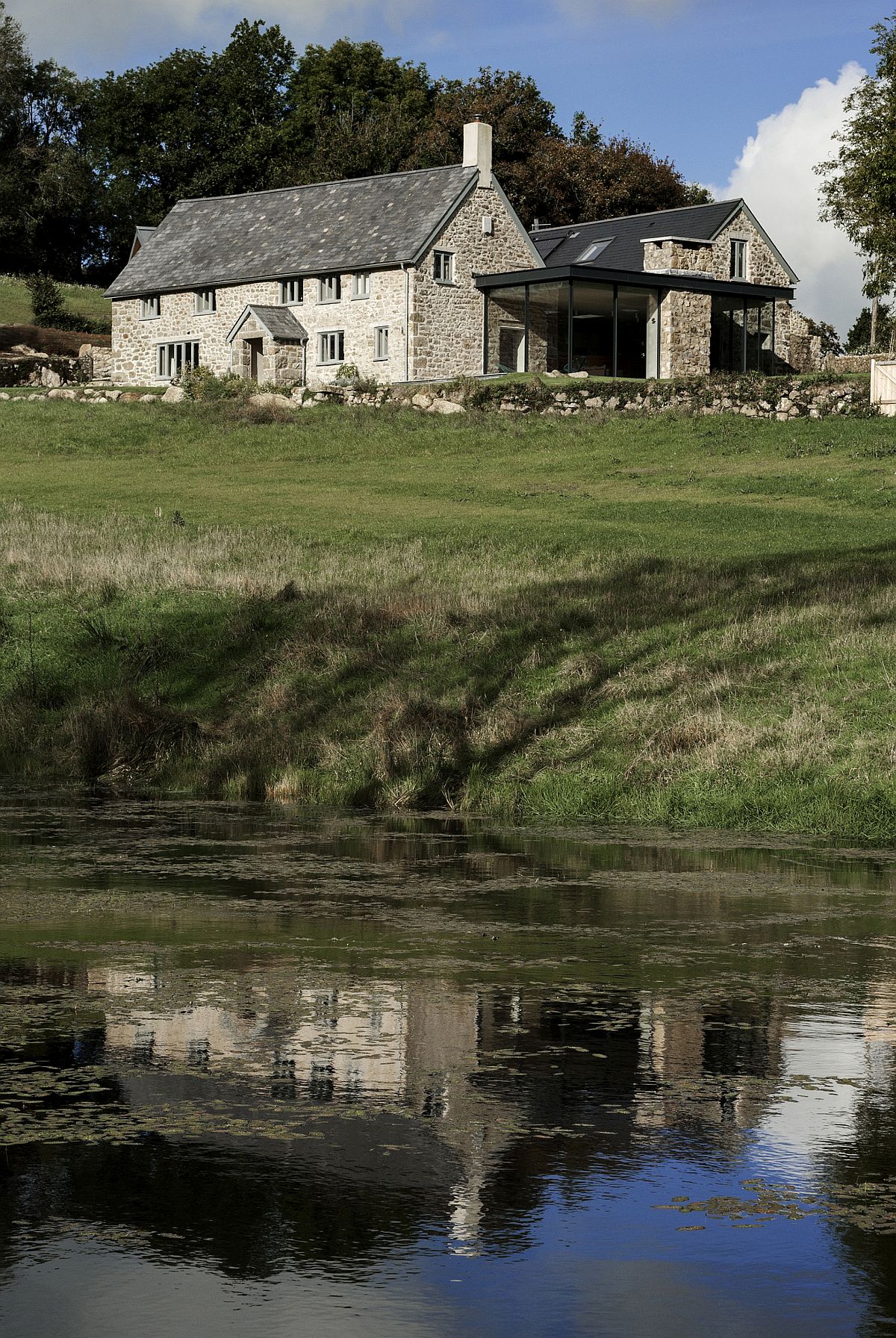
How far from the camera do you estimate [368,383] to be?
54.1m

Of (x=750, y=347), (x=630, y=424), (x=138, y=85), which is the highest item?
(x=138, y=85)

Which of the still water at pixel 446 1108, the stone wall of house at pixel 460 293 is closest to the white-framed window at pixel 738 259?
the stone wall of house at pixel 460 293

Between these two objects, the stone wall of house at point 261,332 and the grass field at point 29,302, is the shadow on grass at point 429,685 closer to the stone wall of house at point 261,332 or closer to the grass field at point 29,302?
the stone wall of house at point 261,332

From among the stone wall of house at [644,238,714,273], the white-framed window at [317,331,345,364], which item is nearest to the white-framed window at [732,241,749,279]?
the stone wall of house at [644,238,714,273]

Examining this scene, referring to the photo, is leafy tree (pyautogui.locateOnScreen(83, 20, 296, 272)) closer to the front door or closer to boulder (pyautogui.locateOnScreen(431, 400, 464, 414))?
the front door

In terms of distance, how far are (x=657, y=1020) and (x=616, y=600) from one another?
47.7 feet

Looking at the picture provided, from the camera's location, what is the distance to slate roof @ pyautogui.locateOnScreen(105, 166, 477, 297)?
64.5 metres

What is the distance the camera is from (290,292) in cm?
6744

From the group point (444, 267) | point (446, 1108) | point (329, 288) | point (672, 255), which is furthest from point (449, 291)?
point (446, 1108)

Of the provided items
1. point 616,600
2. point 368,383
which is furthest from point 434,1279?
point 368,383

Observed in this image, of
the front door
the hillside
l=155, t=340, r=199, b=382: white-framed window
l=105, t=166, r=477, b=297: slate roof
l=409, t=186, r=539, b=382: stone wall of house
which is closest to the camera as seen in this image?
l=409, t=186, r=539, b=382: stone wall of house

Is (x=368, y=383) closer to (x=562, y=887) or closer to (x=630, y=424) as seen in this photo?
(x=630, y=424)

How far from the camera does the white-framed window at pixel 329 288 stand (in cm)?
6562

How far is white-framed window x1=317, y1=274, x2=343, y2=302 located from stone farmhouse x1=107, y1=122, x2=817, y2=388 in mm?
66
